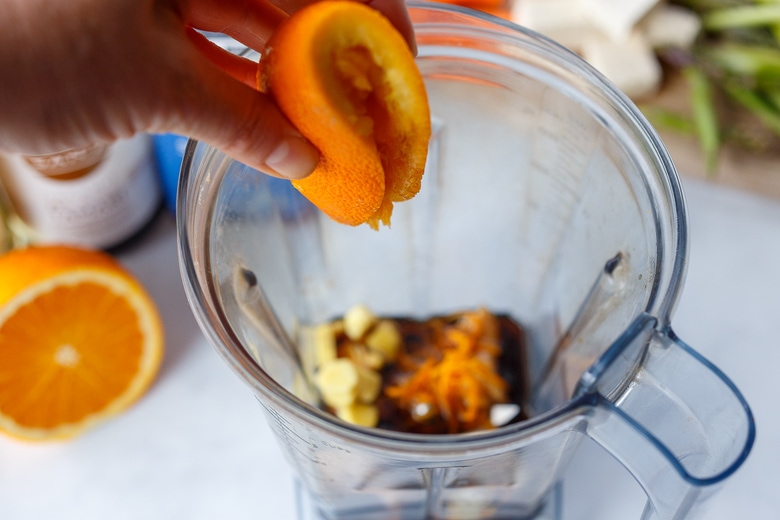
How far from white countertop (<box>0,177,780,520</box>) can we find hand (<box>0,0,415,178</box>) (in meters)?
0.40

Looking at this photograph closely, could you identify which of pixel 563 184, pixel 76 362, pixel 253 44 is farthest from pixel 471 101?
pixel 76 362

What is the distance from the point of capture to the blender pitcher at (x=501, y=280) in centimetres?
38

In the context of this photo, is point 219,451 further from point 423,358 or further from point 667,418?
point 667,418

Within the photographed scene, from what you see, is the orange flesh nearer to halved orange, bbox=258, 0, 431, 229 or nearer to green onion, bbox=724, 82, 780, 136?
halved orange, bbox=258, 0, 431, 229

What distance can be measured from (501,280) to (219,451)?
0.33 m

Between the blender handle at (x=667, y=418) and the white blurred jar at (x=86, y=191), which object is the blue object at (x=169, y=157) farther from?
the blender handle at (x=667, y=418)

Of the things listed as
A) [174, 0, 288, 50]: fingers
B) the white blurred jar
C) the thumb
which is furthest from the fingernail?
the white blurred jar

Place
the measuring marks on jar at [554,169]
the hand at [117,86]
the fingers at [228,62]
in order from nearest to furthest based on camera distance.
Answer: the hand at [117,86] < the fingers at [228,62] < the measuring marks on jar at [554,169]

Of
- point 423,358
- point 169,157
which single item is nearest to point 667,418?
point 423,358

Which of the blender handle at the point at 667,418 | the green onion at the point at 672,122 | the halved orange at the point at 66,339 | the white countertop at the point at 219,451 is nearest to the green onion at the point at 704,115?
the green onion at the point at 672,122

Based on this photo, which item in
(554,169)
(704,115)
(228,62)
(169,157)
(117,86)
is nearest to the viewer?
(117,86)

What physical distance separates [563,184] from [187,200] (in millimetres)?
324

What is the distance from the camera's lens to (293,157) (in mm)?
382

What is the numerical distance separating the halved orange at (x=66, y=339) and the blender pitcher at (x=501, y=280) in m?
0.16
